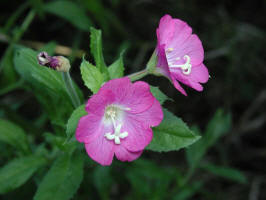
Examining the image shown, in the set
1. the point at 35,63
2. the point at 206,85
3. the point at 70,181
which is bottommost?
the point at 206,85

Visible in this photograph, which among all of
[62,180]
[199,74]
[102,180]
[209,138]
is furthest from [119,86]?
[209,138]

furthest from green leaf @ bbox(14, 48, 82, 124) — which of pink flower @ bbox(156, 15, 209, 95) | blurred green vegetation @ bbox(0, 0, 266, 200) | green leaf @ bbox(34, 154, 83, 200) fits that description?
blurred green vegetation @ bbox(0, 0, 266, 200)

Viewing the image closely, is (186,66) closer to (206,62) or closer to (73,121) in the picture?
(73,121)

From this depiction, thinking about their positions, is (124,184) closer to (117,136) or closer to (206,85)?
(206,85)

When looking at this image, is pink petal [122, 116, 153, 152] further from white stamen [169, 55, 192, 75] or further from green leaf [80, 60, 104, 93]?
white stamen [169, 55, 192, 75]

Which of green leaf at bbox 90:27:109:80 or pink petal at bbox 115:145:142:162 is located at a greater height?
green leaf at bbox 90:27:109:80

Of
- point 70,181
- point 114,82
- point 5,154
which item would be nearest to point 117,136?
point 114,82
